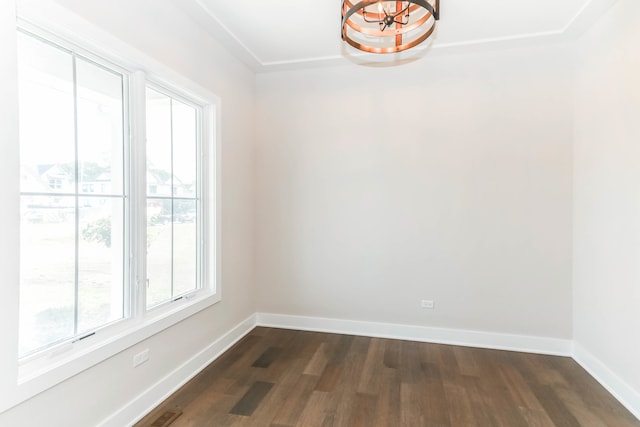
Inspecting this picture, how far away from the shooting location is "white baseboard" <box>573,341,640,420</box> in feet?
7.65

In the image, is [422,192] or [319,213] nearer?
[422,192]

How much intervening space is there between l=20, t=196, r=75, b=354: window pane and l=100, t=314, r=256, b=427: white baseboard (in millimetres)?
674

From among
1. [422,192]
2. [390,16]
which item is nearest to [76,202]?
[390,16]

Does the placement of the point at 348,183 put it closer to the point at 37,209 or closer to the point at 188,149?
the point at 188,149

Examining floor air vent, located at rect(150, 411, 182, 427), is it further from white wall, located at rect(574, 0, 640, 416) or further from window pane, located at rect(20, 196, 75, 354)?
white wall, located at rect(574, 0, 640, 416)

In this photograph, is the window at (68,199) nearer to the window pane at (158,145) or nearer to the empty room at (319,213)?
the empty room at (319,213)

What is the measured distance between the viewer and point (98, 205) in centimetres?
207

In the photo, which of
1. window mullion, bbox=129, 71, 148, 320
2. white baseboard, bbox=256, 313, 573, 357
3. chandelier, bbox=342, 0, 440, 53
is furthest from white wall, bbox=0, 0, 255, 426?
chandelier, bbox=342, 0, 440, 53

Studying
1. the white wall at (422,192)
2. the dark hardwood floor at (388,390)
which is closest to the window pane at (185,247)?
the dark hardwood floor at (388,390)

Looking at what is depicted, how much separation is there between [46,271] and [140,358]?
89 centimetres

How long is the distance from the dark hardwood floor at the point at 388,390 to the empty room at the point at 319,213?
2 centimetres

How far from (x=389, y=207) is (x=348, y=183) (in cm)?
54

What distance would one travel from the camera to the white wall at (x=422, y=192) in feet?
10.7

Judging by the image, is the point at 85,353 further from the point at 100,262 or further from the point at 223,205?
the point at 223,205
